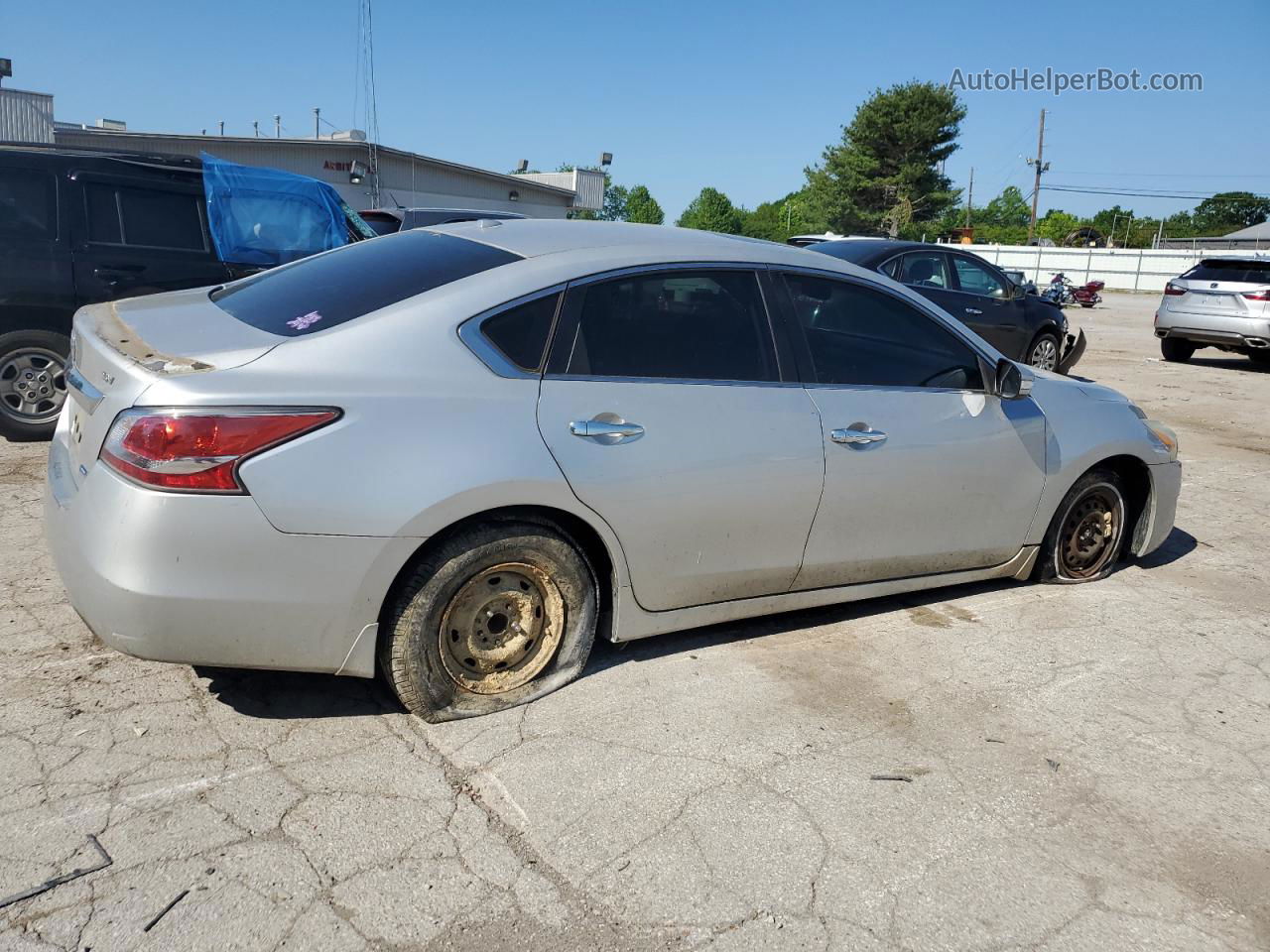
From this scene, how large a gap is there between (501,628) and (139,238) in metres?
4.98

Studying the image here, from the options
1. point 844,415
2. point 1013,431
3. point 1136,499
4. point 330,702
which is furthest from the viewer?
point 1136,499

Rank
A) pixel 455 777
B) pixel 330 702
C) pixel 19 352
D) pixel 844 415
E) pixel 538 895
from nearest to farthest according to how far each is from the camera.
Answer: pixel 538 895 → pixel 455 777 → pixel 330 702 → pixel 844 415 → pixel 19 352

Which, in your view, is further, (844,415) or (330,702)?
(844,415)

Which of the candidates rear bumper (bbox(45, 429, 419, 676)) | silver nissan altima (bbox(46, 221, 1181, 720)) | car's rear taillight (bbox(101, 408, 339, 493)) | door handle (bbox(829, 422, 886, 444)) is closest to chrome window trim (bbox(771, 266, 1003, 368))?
silver nissan altima (bbox(46, 221, 1181, 720))

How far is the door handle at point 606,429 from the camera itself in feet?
11.0

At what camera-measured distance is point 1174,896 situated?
2.73 metres

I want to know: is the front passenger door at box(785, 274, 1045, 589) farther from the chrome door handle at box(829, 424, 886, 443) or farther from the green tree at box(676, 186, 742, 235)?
the green tree at box(676, 186, 742, 235)

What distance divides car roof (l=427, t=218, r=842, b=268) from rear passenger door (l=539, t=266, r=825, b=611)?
0.12 metres

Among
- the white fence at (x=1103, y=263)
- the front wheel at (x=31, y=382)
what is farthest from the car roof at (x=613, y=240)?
the white fence at (x=1103, y=263)

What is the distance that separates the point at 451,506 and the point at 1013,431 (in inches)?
103

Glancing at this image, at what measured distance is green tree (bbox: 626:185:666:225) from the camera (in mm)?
93312

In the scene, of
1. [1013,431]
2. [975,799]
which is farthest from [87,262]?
[975,799]

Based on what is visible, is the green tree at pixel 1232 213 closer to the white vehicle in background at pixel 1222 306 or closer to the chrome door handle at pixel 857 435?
the white vehicle in background at pixel 1222 306

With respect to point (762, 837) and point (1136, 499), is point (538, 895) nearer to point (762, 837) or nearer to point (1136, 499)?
point (762, 837)
